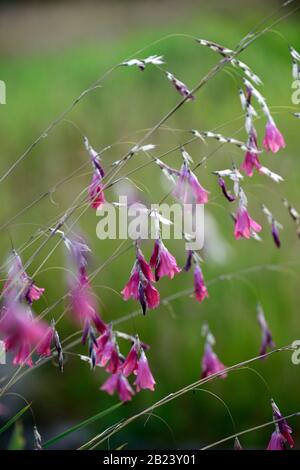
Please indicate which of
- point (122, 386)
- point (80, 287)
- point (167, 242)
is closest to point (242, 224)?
point (80, 287)

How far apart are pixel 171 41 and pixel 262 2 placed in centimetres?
96

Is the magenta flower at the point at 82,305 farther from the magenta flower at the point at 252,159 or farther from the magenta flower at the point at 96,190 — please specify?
the magenta flower at the point at 252,159

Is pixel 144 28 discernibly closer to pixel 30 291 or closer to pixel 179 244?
pixel 179 244

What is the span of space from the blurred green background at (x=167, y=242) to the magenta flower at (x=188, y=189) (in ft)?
1.56

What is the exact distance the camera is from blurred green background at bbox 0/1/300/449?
75.0 inches

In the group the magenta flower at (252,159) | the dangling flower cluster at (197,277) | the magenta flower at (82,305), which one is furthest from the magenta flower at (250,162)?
the magenta flower at (82,305)

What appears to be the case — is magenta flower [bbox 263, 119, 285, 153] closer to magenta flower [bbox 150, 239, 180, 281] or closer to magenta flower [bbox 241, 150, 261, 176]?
magenta flower [bbox 241, 150, 261, 176]

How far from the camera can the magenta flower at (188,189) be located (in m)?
0.86

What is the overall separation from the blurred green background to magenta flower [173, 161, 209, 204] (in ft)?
1.56

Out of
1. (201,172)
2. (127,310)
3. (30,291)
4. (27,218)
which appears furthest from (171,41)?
(30,291)

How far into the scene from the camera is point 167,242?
6.74 ft

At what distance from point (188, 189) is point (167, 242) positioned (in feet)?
3.92

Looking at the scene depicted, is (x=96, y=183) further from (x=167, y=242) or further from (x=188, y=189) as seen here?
(x=167, y=242)

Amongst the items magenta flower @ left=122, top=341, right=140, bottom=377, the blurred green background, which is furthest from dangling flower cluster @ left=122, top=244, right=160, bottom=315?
the blurred green background
